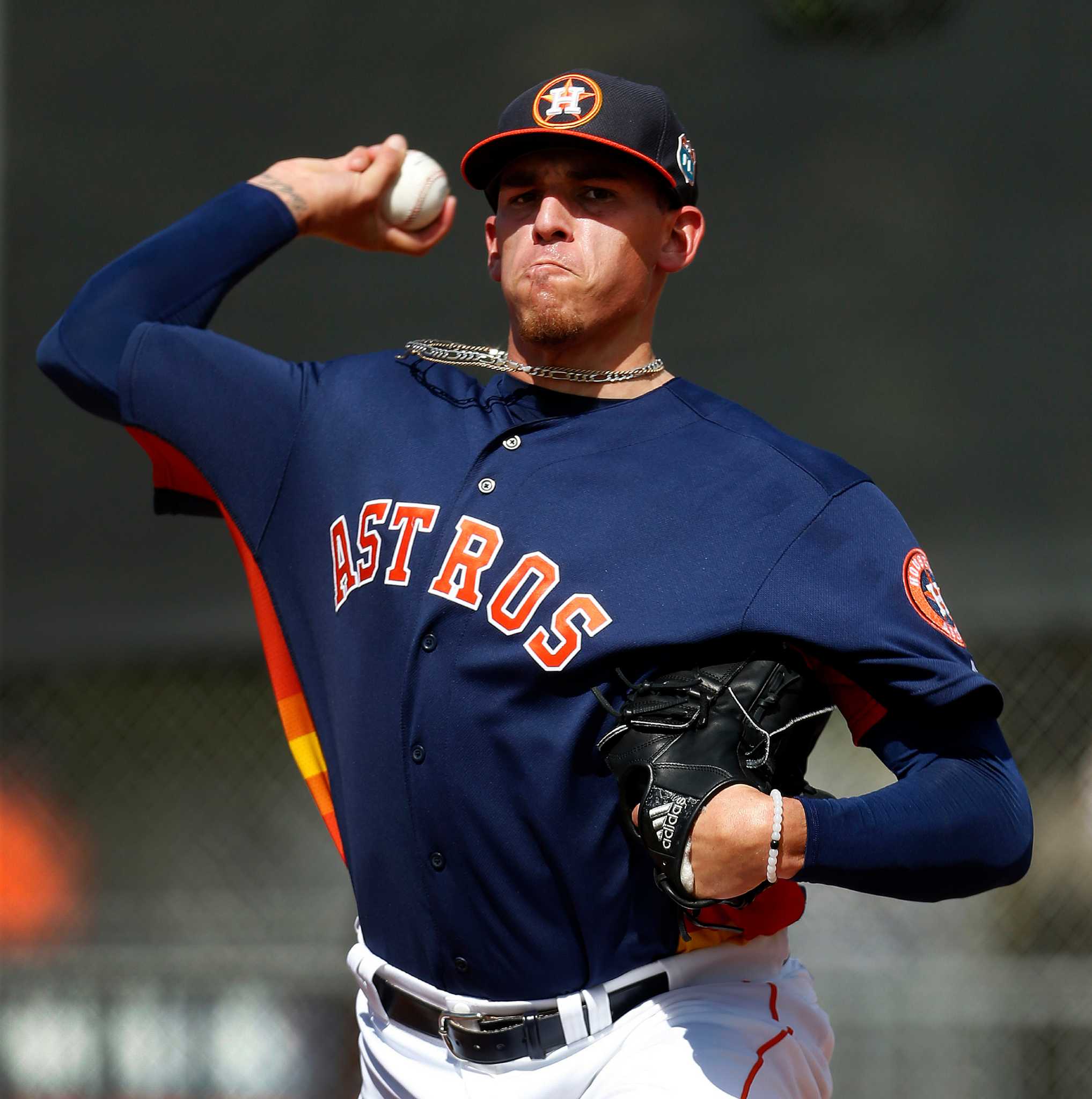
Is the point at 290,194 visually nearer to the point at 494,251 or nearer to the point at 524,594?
the point at 494,251

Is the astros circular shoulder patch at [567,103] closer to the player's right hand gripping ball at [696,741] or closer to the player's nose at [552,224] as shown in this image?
the player's nose at [552,224]

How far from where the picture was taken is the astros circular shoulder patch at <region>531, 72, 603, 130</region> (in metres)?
1.58

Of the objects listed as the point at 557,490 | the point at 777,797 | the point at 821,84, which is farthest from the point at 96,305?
the point at 821,84

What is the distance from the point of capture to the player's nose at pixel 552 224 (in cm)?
158

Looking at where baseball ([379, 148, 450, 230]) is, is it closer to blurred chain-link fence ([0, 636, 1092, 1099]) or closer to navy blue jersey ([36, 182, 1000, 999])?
navy blue jersey ([36, 182, 1000, 999])

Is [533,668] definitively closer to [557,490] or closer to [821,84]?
[557,490]

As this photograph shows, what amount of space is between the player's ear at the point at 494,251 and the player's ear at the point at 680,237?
206mm

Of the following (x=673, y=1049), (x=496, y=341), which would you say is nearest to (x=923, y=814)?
(x=673, y=1049)

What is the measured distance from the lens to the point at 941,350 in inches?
158

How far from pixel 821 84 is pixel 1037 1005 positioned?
8.91 ft

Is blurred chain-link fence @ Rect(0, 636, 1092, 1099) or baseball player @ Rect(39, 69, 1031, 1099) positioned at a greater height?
baseball player @ Rect(39, 69, 1031, 1099)

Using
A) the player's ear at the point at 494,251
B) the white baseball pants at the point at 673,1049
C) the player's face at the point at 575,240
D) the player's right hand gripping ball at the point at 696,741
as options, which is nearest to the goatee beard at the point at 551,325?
the player's face at the point at 575,240

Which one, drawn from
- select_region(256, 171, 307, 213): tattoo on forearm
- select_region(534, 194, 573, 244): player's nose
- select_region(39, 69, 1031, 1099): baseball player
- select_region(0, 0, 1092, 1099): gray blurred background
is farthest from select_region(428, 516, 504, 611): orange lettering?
select_region(0, 0, 1092, 1099): gray blurred background

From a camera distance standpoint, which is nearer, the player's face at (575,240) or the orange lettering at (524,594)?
the orange lettering at (524,594)
